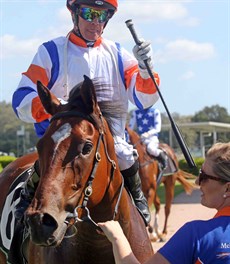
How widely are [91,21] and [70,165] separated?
1559 mm

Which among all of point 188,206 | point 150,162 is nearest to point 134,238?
point 150,162

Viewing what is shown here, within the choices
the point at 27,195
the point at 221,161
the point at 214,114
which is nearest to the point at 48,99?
the point at 27,195

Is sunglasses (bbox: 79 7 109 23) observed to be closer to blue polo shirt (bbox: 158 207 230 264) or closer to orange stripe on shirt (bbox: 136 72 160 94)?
orange stripe on shirt (bbox: 136 72 160 94)

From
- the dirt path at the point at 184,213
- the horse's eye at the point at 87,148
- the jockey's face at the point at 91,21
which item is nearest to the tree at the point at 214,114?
the dirt path at the point at 184,213

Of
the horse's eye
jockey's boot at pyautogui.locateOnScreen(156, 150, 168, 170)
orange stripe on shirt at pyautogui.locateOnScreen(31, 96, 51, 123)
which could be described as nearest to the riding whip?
orange stripe on shirt at pyautogui.locateOnScreen(31, 96, 51, 123)

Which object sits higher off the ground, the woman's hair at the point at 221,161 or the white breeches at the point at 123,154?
the woman's hair at the point at 221,161

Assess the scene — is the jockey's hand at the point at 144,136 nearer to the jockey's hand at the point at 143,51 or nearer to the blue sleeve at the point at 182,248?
the jockey's hand at the point at 143,51

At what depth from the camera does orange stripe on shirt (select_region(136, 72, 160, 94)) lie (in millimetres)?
4375

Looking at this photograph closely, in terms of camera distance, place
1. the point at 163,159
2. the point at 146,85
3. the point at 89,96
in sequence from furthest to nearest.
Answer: the point at 163,159 < the point at 146,85 < the point at 89,96

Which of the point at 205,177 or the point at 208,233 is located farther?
the point at 205,177

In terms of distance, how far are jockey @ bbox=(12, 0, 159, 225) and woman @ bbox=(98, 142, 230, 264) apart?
1.51m

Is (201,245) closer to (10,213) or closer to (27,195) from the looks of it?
(27,195)

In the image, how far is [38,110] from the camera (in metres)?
4.11

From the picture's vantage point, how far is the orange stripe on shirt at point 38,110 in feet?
13.4
